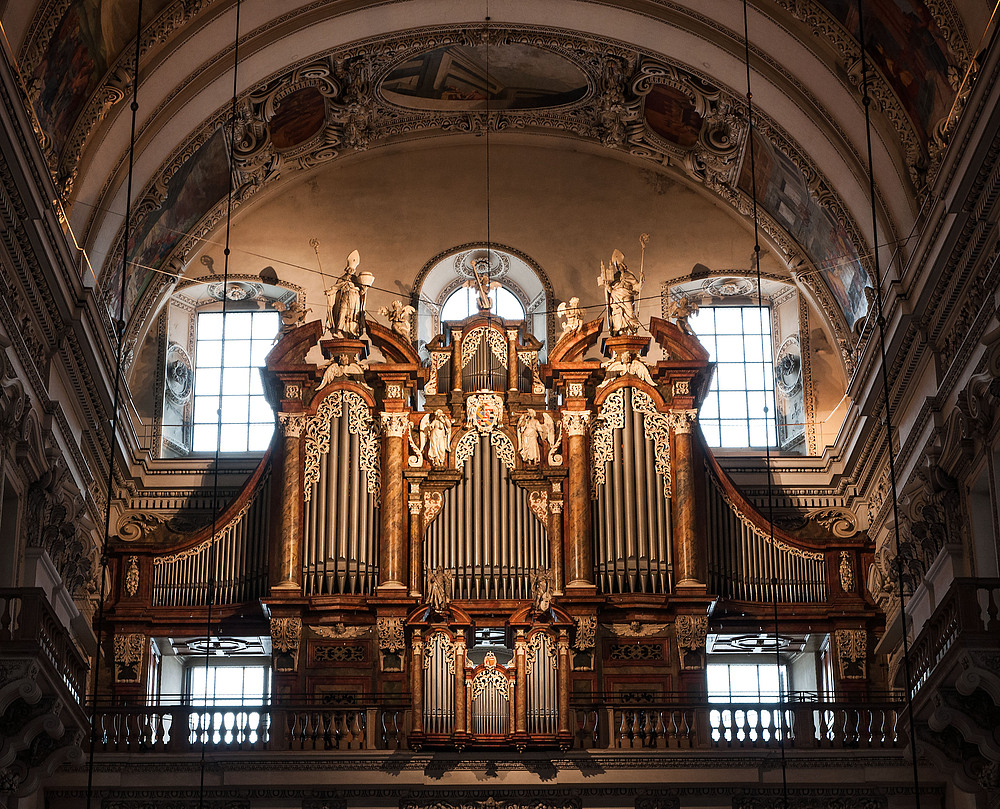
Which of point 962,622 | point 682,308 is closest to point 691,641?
point 682,308

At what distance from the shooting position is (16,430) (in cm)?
1733

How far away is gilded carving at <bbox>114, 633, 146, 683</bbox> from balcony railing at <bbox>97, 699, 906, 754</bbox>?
1735 millimetres

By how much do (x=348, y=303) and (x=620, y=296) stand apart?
134 inches

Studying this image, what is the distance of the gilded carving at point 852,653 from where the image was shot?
21.2 m

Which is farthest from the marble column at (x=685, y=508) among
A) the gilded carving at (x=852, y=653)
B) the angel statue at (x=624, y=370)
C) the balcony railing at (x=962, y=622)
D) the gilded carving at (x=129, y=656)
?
the gilded carving at (x=129, y=656)

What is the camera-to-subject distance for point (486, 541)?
21.2 m

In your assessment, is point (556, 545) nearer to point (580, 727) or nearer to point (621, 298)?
point (580, 727)

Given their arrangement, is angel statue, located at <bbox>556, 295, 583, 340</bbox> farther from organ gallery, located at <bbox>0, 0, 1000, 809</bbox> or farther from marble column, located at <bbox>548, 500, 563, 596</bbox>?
marble column, located at <bbox>548, 500, 563, 596</bbox>

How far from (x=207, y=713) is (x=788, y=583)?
23.0ft

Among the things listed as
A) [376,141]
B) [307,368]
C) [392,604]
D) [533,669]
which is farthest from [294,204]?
[533,669]

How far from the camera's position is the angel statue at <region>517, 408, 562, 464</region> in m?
21.7

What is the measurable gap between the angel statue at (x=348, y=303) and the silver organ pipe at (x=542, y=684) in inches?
194

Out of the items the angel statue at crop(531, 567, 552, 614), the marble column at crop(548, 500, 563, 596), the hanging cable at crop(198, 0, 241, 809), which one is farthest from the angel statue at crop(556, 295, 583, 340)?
the hanging cable at crop(198, 0, 241, 809)

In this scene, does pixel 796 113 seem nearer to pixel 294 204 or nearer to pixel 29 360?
pixel 294 204
